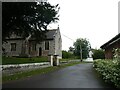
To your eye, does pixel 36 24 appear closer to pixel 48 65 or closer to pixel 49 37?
pixel 48 65

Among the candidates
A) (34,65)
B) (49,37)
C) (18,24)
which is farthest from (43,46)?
(18,24)

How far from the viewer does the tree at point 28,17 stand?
1880 cm

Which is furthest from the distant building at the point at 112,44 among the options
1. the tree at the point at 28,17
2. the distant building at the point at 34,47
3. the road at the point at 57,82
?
the distant building at the point at 34,47

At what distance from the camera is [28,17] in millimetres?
21203

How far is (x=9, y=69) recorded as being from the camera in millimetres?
18656

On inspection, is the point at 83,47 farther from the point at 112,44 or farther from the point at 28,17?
the point at 28,17

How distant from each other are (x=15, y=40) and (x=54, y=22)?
3018 centimetres

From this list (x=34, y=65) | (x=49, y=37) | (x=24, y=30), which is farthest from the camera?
(x=49, y=37)

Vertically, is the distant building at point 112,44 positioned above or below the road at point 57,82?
above

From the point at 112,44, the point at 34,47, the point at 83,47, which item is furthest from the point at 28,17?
the point at 83,47

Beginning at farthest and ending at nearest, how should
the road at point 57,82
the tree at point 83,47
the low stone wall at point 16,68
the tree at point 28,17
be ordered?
the tree at point 83,47 → the tree at point 28,17 → the low stone wall at point 16,68 → the road at point 57,82

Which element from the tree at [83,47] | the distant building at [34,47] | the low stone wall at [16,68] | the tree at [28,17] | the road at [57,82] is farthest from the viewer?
the tree at [83,47]

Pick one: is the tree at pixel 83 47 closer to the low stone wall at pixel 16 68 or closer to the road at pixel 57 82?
the low stone wall at pixel 16 68

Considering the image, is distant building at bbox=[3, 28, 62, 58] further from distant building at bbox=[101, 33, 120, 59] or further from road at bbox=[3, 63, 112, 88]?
road at bbox=[3, 63, 112, 88]
